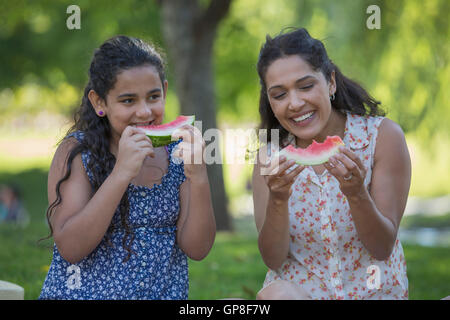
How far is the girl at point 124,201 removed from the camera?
2.91 metres

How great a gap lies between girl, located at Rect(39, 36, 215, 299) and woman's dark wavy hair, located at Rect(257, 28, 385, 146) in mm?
613

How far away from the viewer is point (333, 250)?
3.17 metres

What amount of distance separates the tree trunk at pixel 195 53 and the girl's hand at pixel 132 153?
625 centimetres

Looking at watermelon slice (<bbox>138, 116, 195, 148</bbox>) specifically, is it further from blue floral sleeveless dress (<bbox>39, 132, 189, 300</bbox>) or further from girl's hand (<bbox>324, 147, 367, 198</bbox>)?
girl's hand (<bbox>324, 147, 367, 198</bbox>)

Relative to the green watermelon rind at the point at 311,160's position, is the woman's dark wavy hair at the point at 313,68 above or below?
above

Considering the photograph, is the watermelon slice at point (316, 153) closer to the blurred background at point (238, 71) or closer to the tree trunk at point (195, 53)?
the blurred background at point (238, 71)

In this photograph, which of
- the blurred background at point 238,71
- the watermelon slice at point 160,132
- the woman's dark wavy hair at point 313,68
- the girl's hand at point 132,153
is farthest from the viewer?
the blurred background at point 238,71

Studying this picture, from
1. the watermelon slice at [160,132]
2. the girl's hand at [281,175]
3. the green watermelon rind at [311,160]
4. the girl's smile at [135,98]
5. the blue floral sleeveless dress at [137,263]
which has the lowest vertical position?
the blue floral sleeveless dress at [137,263]

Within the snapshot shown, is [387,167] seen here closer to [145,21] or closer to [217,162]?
[217,162]

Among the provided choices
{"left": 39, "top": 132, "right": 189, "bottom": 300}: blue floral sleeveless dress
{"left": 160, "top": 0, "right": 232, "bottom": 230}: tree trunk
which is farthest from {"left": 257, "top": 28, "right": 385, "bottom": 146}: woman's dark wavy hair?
{"left": 160, "top": 0, "right": 232, "bottom": 230}: tree trunk

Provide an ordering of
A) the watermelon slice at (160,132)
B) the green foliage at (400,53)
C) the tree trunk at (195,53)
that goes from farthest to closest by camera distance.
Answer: the green foliage at (400,53) < the tree trunk at (195,53) < the watermelon slice at (160,132)

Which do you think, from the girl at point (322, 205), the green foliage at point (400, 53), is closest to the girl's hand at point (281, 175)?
the girl at point (322, 205)

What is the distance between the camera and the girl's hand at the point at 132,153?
2891mm

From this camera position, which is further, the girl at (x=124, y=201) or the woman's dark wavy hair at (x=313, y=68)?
the woman's dark wavy hair at (x=313, y=68)
